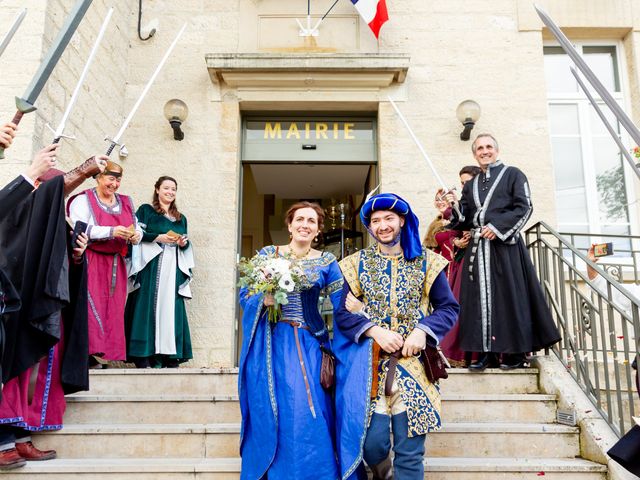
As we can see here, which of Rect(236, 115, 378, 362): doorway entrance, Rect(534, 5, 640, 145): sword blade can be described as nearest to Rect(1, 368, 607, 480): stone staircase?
Rect(236, 115, 378, 362): doorway entrance

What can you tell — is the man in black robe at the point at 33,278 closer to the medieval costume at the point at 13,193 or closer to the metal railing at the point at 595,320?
the medieval costume at the point at 13,193

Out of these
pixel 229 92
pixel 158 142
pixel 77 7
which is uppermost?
pixel 229 92

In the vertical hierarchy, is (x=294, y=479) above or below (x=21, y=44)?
below

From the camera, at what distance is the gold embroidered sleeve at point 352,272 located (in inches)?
115

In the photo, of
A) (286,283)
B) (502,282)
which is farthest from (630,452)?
(286,283)

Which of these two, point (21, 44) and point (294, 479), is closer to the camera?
point (294, 479)

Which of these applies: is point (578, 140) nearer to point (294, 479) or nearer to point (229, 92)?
point (229, 92)

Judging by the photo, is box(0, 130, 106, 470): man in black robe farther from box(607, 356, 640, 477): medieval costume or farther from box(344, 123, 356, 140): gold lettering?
box(344, 123, 356, 140): gold lettering

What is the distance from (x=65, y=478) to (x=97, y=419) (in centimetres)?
65

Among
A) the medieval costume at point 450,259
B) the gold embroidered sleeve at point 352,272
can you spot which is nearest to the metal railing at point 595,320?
the medieval costume at point 450,259

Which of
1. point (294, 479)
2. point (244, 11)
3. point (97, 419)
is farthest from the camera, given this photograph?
point (244, 11)

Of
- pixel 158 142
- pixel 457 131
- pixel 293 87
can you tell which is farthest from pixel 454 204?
pixel 158 142

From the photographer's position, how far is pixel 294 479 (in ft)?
8.68

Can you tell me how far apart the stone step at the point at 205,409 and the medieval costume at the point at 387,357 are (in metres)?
1.18
